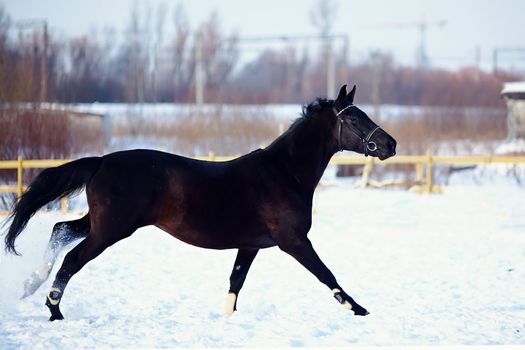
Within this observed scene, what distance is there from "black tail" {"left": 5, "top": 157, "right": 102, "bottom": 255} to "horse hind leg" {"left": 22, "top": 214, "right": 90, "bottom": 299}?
175mm

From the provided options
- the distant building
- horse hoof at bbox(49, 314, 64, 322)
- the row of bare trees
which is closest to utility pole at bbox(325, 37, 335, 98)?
the row of bare trees

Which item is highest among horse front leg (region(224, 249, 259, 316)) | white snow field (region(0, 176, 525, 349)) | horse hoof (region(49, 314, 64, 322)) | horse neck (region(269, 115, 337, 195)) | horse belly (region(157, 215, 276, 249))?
horse neck (region(269, 115, 337, 195))

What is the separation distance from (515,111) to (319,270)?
953 centimetres

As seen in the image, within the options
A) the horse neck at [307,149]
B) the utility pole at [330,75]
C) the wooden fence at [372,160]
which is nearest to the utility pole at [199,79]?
the utility pole at [330,75]

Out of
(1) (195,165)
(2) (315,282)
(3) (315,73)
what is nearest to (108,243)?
(1) (195,165)

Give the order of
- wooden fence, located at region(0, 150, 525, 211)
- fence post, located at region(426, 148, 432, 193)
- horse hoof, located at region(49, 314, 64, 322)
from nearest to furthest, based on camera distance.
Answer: horse hoof, located at region(49, 314, 64, 322)
wooden fence, located at region(0, 150, 525, 211)
fence post, located at region(426, 148, 432, 193)

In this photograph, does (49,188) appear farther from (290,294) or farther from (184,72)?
(184,72)

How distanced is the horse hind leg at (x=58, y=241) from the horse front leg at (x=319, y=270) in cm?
118

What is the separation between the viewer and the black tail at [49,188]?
396 cm

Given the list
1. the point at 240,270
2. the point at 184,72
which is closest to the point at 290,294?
the point at 240,270

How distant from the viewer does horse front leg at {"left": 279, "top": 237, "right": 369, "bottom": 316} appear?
3.82 metres

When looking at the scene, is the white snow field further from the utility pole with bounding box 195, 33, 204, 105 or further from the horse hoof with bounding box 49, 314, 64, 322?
the utility pole with bounding box 195, 33, 204, 105

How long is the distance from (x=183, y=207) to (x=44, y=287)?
1.56 meters

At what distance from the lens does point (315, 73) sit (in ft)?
54.6
